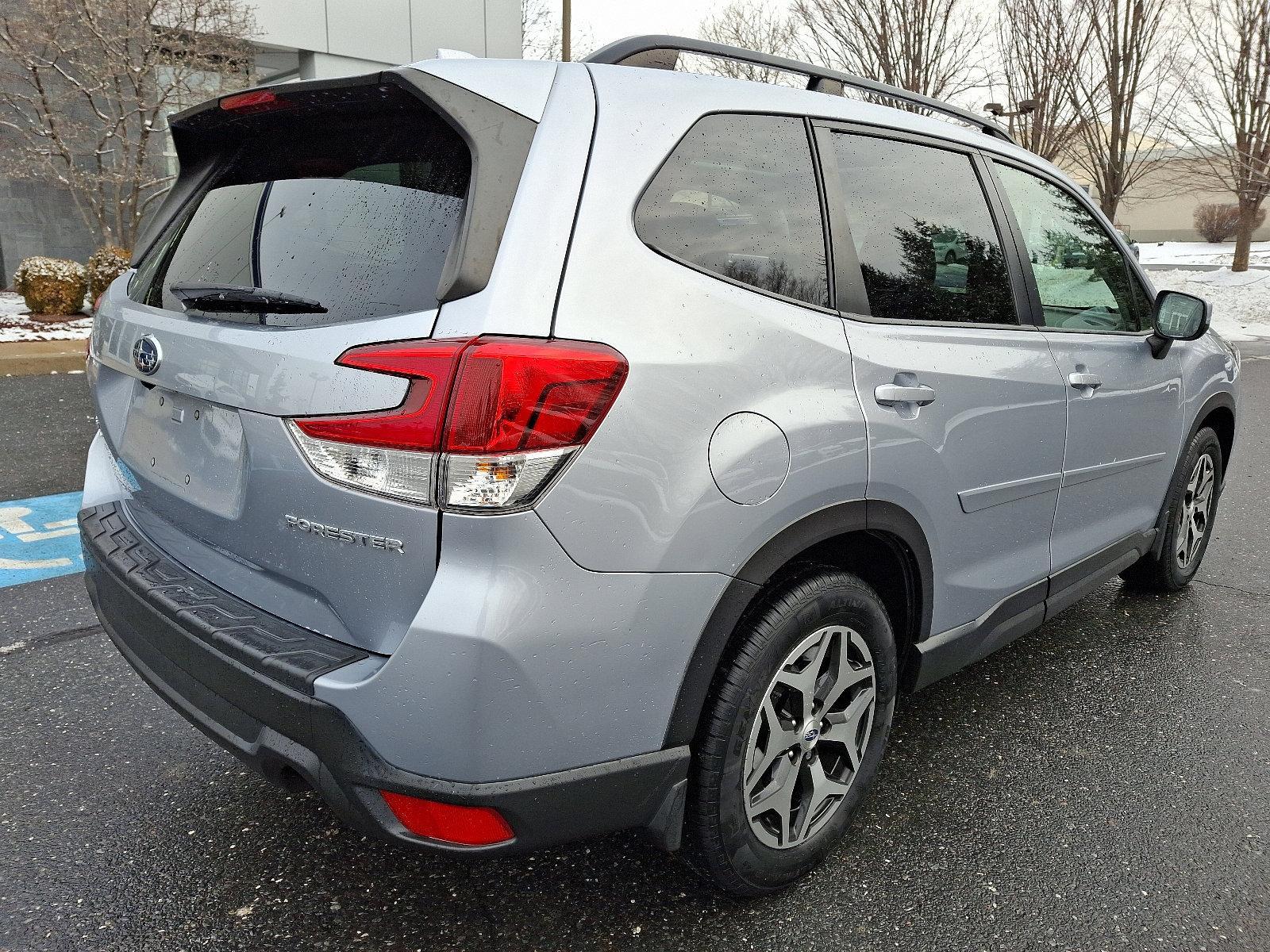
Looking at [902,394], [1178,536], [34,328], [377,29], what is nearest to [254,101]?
[902,394]

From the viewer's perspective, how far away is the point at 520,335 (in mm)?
1701

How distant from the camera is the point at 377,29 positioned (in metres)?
20.4

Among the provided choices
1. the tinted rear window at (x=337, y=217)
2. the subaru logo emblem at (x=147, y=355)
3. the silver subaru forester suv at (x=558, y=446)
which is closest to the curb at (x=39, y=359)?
the silver subaru forester suv at (x=558, y=446)

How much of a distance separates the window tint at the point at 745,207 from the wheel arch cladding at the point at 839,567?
1.67ft

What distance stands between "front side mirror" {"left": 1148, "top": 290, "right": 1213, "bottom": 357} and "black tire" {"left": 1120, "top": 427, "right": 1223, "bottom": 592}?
64cm

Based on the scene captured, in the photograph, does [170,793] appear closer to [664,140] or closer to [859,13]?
[664,140]

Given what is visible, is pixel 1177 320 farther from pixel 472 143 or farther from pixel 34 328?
pixel 34 328

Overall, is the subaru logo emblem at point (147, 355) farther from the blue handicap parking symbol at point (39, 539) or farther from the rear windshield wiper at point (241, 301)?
the blue handicap parking symbol at point (39, 539)

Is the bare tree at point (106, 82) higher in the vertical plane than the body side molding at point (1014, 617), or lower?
higher

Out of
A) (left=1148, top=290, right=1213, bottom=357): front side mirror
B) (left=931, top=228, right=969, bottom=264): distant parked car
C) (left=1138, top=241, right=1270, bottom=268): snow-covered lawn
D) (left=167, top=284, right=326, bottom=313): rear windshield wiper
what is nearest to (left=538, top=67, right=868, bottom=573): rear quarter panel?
(left=167, top=284, right=326, bottom=313): rear windshield wiper

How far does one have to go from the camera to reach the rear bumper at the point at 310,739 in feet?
5.80

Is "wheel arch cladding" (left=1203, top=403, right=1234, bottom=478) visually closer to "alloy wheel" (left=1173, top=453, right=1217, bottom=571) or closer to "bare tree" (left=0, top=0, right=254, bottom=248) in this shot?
"alloy wheel" (left=1173, top=453, right=1217, bottom=571)

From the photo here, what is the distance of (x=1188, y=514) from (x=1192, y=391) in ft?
2.23

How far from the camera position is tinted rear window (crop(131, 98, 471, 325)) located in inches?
73.9
